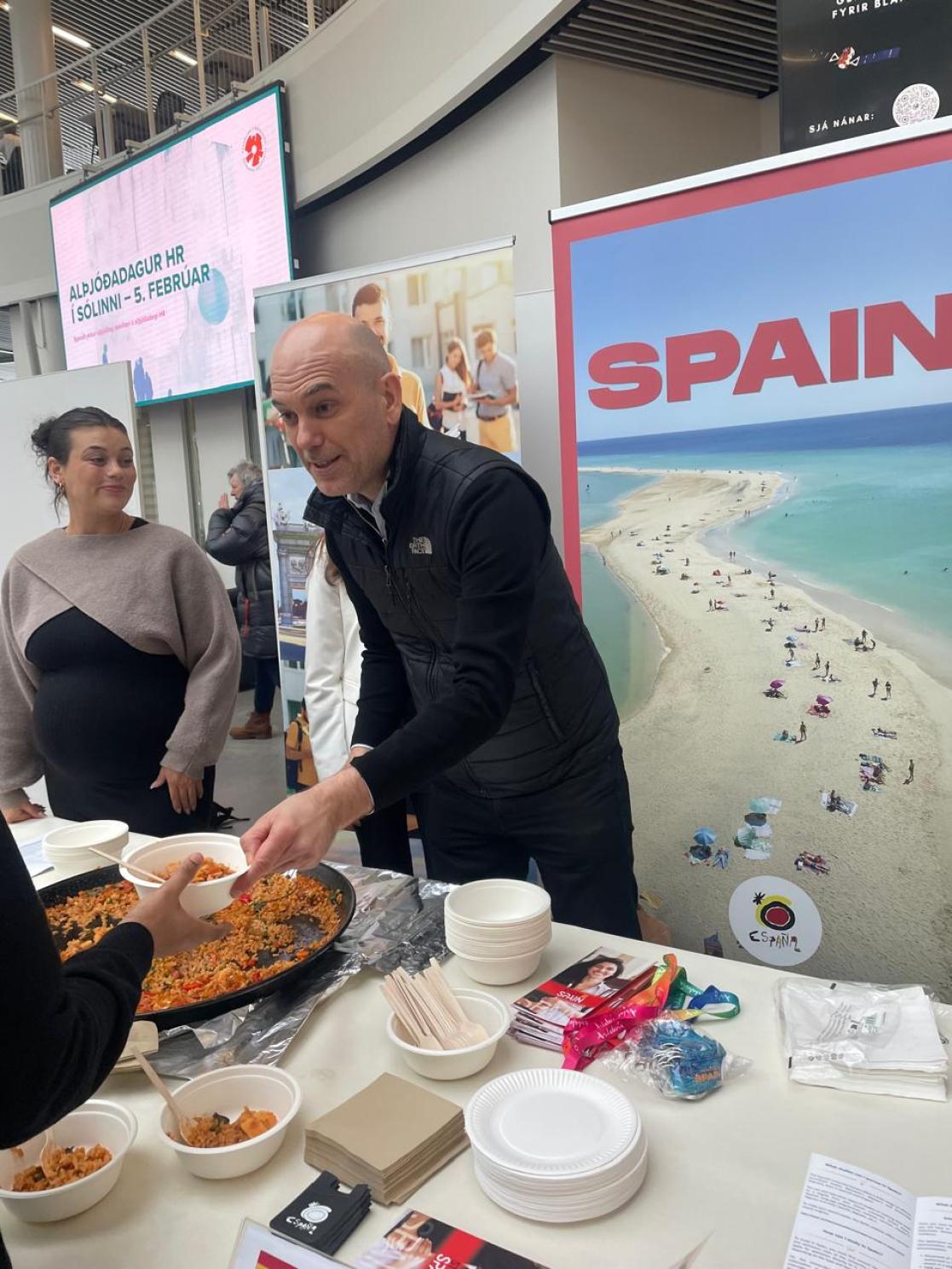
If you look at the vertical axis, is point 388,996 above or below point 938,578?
below

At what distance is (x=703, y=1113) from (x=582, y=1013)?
193mm

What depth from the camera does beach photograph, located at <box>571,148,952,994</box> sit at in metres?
1.98

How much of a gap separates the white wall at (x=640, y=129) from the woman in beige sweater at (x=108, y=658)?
2588mm

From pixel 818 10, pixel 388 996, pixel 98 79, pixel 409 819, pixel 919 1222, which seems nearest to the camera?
pixel 919 1222

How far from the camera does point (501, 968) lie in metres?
1.21

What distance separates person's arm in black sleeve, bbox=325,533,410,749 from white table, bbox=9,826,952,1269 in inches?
32.4

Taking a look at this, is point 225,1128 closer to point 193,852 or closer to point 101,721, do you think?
point 193,852

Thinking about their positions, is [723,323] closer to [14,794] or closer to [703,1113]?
[703,1113]

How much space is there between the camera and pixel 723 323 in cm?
214

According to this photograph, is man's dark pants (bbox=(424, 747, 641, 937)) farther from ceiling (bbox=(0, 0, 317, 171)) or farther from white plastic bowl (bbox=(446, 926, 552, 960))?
ceiling (bbox=(0, 0, 317, 171))

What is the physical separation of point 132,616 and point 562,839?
47.5 inches

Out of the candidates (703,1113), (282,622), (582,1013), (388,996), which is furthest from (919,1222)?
(282,622)

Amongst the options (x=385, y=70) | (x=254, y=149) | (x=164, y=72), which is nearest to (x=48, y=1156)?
(x=385, y=70)

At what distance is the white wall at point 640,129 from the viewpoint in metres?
3.95
